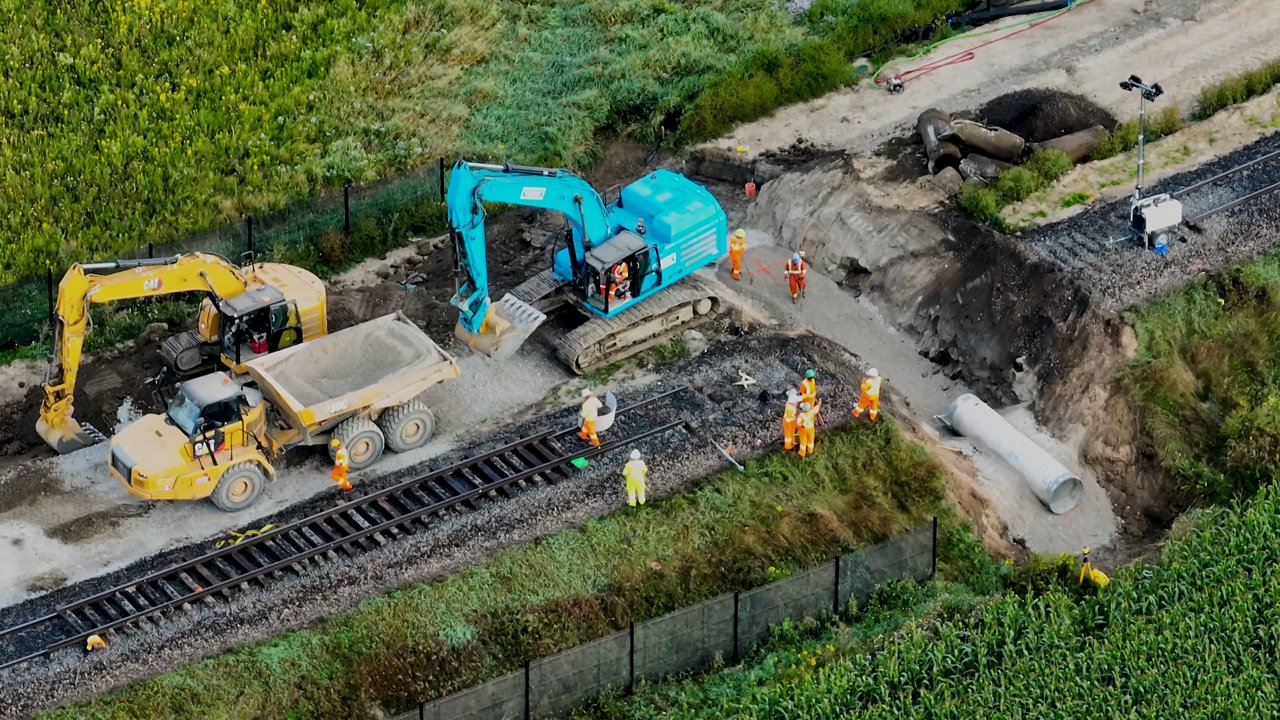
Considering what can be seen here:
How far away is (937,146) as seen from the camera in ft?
112

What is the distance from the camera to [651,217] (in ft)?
101

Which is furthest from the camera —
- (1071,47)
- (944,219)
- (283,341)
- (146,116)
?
(1071,47)

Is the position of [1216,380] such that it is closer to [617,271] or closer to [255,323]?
[617,271]

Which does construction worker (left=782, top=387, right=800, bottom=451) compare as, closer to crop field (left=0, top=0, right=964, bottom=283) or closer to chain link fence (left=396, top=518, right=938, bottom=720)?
chain link fence (left=396, top=518, right=938, bottom=720)

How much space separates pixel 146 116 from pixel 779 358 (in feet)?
46.8

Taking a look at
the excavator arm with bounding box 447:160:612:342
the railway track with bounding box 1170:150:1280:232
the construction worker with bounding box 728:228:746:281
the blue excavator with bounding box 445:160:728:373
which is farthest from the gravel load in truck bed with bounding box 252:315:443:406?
the railway track with bounding box 1170:150:1280:232

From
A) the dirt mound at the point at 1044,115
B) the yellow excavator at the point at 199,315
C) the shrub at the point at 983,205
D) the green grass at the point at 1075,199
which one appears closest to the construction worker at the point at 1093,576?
the shrub at the point at 983,205

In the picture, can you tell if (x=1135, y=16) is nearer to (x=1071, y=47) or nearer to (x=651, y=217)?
(x=1071, y=47)

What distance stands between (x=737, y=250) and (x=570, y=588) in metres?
9.40

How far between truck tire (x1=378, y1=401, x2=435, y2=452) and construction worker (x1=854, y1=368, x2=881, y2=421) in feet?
22.4

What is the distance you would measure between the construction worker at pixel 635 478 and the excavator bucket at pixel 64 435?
8.58 m

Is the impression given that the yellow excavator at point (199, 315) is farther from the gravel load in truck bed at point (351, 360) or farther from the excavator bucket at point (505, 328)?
the excavator bucket at point (505, 328)

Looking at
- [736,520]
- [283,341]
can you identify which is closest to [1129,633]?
[736,520]

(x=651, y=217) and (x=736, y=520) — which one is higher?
(x=651, y=217)
